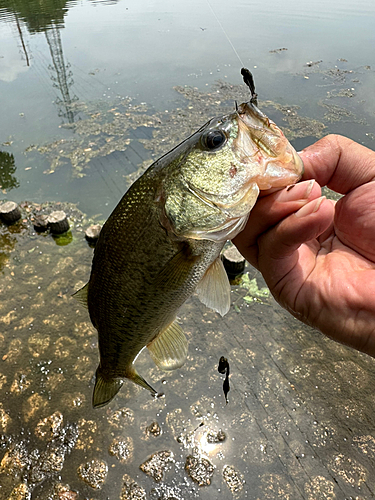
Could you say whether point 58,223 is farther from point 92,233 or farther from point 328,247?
point 328,247

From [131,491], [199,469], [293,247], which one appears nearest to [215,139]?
[293,247]

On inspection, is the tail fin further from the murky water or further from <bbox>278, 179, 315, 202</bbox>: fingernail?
<bbox>278, 179, 315, 202</bbox>: fingernail

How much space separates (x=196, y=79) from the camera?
1045cm

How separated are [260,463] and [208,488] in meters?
0.50

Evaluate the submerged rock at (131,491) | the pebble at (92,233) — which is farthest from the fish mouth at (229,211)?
the pebble at (92,233)

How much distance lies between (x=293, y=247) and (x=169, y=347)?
0.94 m

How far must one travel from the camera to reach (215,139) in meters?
1.44

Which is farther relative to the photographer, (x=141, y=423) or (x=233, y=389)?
(x=233, y=389)

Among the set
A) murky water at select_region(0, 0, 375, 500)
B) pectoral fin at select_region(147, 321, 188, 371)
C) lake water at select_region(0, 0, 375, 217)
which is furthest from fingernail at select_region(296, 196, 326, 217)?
lake water at select_region(0, 0, 375, 217)

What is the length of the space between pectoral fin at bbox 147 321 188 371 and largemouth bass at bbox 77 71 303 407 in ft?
0.50

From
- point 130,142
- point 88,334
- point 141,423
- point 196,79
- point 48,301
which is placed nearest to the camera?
point 141,423

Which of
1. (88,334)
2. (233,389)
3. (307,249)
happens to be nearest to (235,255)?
(233,389)

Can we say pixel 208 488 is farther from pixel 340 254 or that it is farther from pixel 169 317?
pixel 340 254

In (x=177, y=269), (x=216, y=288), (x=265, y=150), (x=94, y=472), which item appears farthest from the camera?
(x=94, y=472)
